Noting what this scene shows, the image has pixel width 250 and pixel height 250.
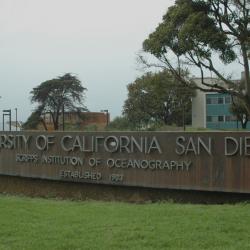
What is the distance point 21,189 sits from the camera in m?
20.2

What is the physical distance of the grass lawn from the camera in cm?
677

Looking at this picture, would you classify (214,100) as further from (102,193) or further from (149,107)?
(102,193)

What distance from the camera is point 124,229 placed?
25.2ft

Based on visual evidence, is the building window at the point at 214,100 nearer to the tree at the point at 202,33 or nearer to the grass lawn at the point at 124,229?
the tree at the point at 202,33

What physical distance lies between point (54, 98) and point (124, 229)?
76693 mm

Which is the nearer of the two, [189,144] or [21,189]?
[189,144]

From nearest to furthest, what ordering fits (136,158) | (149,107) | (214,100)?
(136,158)
(149,107)
(214,100)

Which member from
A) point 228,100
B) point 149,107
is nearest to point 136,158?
point 149,107

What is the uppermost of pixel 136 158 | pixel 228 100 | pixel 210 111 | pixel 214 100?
pixel 214 100

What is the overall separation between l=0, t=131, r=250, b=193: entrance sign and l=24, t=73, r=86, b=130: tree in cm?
6304

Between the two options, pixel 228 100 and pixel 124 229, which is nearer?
pixel 124 229

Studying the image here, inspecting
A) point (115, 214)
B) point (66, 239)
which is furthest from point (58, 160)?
point (66, 239)

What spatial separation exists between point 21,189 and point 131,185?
5.09m

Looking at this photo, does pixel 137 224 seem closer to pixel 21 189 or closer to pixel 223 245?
pixel 223 245
